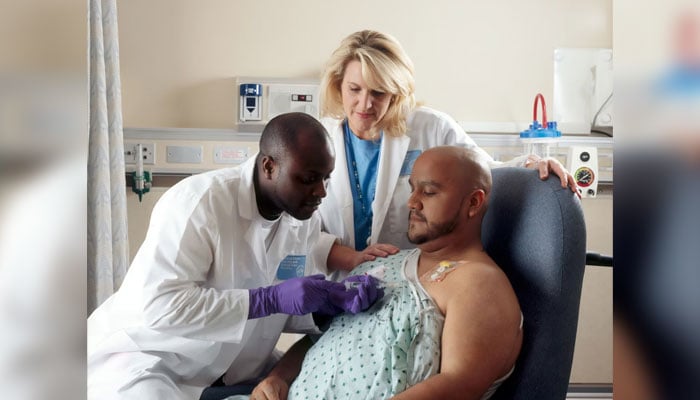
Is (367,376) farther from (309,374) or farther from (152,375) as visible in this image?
(152,375)

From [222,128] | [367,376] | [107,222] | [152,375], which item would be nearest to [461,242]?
[367,376]

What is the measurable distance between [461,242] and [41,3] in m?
1.47

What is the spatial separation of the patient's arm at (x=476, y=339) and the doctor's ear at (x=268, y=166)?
524 millimetres

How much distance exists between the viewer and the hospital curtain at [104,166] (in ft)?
7.89

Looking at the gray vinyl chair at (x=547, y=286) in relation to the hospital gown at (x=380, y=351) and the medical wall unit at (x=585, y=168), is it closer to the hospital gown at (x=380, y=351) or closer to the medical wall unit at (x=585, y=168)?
the hospital gown at (x=380, y=351)

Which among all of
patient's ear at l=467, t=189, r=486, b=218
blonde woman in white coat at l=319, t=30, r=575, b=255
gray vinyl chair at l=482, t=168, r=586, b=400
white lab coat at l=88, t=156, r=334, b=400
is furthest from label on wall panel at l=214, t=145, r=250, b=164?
gray vinyl chair at l=482, t=168, r=586, b=400

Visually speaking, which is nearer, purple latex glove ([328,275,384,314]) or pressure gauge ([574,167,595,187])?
purple latex glove ([328,275,384,314])

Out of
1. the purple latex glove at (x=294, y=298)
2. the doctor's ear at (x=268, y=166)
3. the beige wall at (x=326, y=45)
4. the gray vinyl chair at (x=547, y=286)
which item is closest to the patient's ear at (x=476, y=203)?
the gray vinyl chair at (x=547, y=286)

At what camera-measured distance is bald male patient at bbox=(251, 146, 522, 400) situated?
1.35 m

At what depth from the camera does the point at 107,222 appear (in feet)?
8.00

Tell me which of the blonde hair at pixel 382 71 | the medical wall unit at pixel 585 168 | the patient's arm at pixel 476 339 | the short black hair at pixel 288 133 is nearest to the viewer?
the patient's arm at pixel 476 339

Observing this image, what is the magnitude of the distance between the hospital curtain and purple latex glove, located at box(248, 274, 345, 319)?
3.05 ft

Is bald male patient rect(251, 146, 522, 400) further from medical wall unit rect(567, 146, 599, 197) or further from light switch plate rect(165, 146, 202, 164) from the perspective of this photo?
medical wall unit rect(567, 146, 599, 197)

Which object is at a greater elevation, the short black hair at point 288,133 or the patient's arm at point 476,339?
the short black hair at point 288,133
